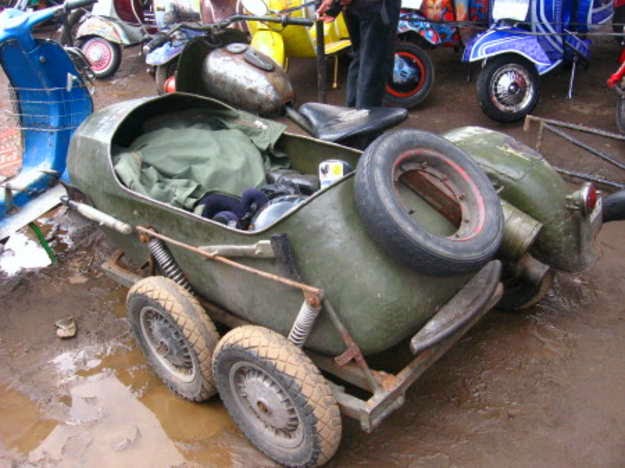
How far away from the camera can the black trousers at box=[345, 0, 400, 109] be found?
14.2 feet

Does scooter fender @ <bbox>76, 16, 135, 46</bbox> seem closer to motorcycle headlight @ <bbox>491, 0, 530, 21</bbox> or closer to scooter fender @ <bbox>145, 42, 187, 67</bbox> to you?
scooter fender @ <bbox>145, 42, 187, 67</bbox>

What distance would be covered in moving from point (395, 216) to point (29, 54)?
110 inches

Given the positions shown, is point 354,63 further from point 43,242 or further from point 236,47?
point 43,242

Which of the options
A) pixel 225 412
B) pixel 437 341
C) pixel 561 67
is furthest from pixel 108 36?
pixel 437 341

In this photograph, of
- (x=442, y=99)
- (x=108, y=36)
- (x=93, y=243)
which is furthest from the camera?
(x=108, y=36)

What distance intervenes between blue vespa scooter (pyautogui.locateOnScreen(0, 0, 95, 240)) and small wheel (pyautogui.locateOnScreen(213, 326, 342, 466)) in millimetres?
1996

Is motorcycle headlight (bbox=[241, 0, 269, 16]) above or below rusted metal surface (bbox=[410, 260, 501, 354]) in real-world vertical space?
above

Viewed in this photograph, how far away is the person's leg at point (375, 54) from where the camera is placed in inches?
174

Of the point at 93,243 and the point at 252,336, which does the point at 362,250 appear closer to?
the point at 252,336

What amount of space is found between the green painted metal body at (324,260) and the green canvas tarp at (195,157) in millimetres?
172

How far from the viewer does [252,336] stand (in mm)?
2344

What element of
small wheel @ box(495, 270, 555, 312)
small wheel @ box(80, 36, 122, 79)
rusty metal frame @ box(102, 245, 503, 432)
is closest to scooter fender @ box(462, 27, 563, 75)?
small wheel @ box(495, 270, 555, 312)

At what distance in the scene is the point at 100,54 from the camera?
24.6 feet

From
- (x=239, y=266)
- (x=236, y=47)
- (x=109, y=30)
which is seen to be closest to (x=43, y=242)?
(x=236, y=47)
